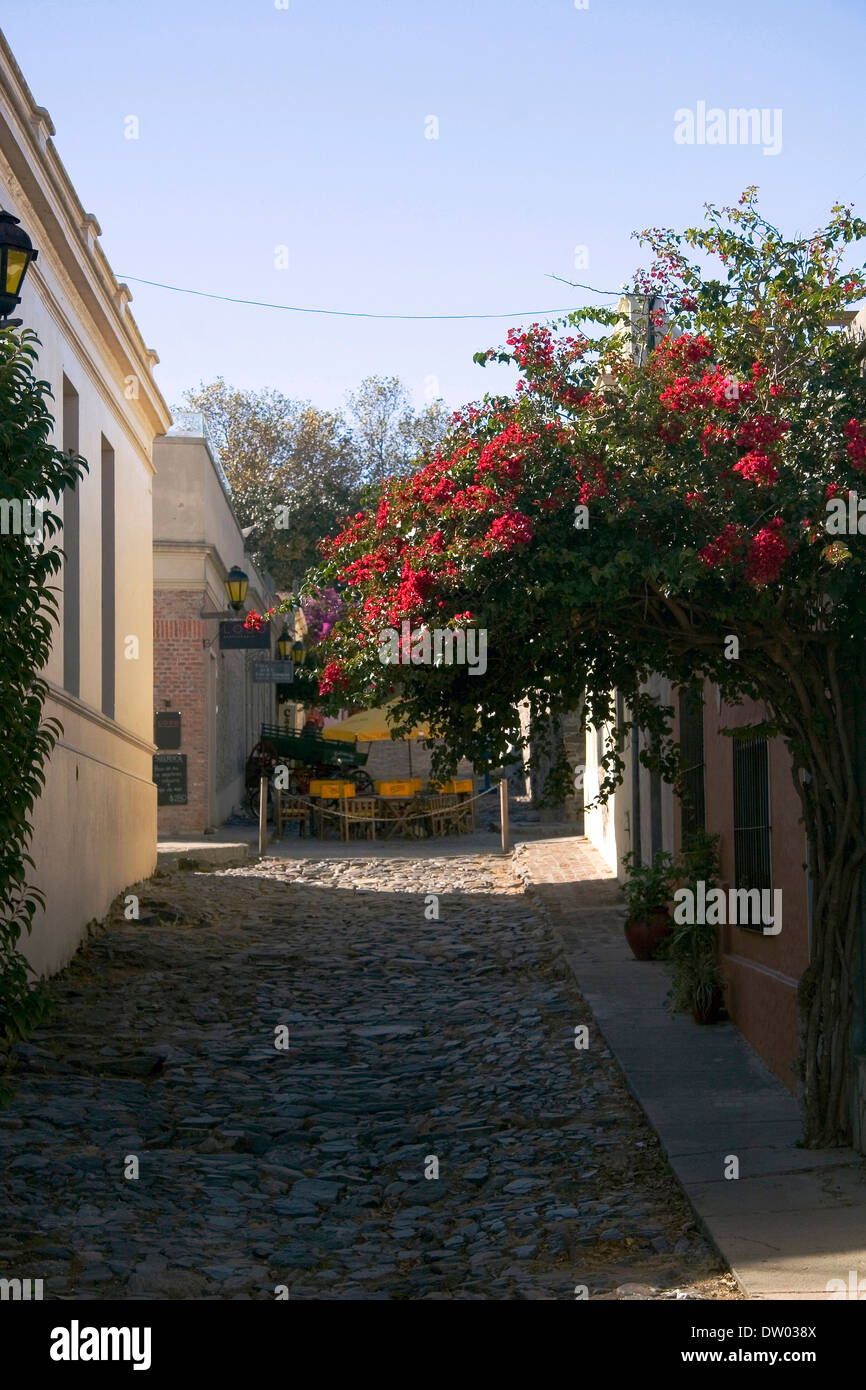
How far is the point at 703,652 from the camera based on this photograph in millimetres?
6562

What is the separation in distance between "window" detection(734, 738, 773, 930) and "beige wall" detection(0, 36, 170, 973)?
4686 mm

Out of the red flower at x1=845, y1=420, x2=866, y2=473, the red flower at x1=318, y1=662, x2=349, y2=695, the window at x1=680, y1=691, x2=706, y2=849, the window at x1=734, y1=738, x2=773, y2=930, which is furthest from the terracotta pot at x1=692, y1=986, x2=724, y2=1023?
the red flower at x1=845, y1=420, x2=866, y2=473

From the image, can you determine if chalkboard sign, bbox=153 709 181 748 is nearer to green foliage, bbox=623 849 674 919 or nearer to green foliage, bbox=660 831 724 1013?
green foliage, bbox=623 849 674 919

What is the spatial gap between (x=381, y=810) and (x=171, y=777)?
3.68 m

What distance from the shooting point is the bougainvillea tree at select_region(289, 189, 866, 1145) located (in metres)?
5.71

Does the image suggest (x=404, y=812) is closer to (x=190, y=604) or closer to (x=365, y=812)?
(x=365, y=812)

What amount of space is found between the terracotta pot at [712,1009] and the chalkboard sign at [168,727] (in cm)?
1431

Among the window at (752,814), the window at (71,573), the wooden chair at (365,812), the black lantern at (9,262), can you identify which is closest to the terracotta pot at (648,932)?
the window at (752,814)

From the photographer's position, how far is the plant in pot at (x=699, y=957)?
360 inches

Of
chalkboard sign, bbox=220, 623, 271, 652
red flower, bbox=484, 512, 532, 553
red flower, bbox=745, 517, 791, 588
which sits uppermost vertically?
chalkboard sign, bbox=220, 623, 271, 652

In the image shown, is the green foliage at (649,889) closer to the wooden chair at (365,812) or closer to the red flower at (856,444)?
the red flower at (856,444)

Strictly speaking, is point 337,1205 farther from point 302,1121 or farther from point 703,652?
point 703,652

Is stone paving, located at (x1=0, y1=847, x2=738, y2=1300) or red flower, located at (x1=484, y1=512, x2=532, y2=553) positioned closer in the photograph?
stone paving, located at (x1=0, y1=847, x2=738, y2=1300)
